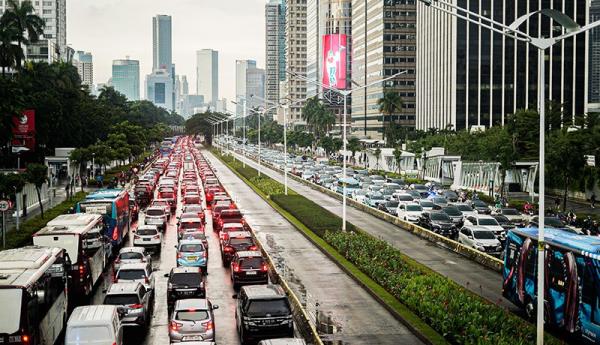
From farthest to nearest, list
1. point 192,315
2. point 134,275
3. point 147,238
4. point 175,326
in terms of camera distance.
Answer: point 147,238 < point 134,275 < point 192,315 < point 175,326

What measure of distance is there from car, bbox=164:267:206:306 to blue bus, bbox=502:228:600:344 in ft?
33.3

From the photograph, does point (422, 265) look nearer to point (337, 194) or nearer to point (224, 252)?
point (224, 252)

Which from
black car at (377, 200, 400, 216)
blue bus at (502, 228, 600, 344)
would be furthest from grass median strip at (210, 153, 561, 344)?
black car at (377, 200, 400, 216)

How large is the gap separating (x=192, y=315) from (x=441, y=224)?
26.3 meters

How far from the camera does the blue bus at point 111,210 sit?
3794 centimetres

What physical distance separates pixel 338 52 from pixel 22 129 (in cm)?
11270

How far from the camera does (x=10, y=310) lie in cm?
1750

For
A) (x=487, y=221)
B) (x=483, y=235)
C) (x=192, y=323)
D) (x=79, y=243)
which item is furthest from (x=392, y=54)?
(x=192, y=323)

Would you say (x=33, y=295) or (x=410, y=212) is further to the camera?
(x=410, y=212)

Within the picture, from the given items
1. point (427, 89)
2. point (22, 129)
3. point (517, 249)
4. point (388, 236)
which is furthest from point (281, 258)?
point (427, 89)

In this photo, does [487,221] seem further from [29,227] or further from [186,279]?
[29,227]

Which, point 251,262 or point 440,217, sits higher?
point 440,217

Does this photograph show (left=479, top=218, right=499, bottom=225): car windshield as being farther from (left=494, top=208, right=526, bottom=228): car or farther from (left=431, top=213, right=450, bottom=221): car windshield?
(left=494, top=208, right=526, bottom=228): car

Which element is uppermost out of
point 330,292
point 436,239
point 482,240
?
point 482,240
